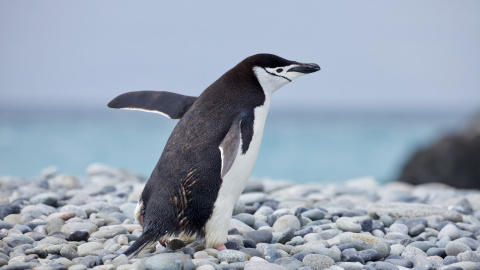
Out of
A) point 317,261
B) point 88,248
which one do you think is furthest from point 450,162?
point 88,248

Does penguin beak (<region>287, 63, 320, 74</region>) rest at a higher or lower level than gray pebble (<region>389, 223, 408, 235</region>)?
higher

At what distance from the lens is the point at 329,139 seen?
103 ft

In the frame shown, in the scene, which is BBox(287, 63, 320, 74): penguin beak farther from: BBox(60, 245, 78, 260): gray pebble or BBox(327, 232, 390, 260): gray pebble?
BBox(60, 245, 78, 260): gray pebble

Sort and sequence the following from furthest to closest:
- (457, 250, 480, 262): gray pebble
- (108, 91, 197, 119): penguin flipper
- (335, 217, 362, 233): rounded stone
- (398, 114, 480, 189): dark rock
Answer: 1. (398, 114, 480, 189): dark rock
2. (335, 217, 362, 233): rounded stone
3. (108, 91, 197, 119): penguin flipper
4. (457, 250, 480, 262): gray pebble

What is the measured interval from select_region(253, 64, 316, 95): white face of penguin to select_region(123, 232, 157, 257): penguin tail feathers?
129 centimetres

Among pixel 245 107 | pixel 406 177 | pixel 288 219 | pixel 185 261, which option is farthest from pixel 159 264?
pixel 406 177

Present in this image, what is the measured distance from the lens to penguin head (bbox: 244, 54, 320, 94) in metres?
3.89

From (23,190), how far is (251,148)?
363 centimetres

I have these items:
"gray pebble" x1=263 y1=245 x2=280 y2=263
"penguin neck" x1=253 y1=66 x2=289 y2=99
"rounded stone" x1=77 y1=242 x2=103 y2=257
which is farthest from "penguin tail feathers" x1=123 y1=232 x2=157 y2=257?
"penguin neck" x1=253 y1=66 x2=289 y2=99

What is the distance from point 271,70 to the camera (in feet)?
12.8

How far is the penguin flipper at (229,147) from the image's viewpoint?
11.2 feet

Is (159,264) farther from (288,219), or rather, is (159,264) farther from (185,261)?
(288,219)

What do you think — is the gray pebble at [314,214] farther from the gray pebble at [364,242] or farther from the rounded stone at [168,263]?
the rounded stone at [168,263]

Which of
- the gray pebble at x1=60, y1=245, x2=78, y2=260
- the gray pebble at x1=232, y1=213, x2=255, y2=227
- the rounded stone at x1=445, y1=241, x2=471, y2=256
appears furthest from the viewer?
the gray pebble at x1=232, y1=213, x2=255, y2=227
